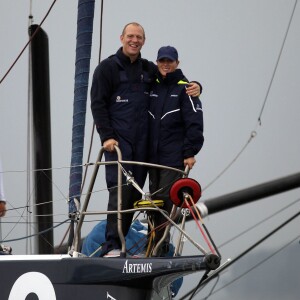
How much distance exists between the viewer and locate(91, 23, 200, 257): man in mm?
8633

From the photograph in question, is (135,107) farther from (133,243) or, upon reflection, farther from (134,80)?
(133,243)

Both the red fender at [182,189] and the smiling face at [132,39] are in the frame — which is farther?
the smiling face at [132,39]

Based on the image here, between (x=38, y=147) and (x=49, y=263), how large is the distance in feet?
11.7

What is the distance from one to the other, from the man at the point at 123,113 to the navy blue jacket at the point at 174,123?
61mm

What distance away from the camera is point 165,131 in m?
8.74

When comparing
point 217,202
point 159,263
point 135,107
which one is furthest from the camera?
point 217,202

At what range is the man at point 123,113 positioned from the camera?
8633 mm

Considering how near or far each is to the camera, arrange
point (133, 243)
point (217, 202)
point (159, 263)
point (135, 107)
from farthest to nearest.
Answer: point (217, 202)
point (133, 243)
point (135, 107)
point (159, 263)

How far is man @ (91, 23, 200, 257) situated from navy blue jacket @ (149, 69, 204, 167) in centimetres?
6

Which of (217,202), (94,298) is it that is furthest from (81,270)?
(217,202)

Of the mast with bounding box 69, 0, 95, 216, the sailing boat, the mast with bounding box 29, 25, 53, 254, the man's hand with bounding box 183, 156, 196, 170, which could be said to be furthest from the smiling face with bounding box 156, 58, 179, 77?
the mast with bounding box 29, 25, 53, 254

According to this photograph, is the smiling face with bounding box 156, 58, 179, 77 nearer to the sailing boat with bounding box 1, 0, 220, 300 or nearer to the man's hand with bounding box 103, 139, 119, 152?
the man's hand with bounding box 103, 139, 119, 152

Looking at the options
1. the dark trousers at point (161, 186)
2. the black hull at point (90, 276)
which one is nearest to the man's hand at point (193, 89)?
the dark trousers at point (161, 186)

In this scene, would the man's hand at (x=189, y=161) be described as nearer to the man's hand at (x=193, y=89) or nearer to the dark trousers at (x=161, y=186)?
the dark trousers at (x=161, y=186)
